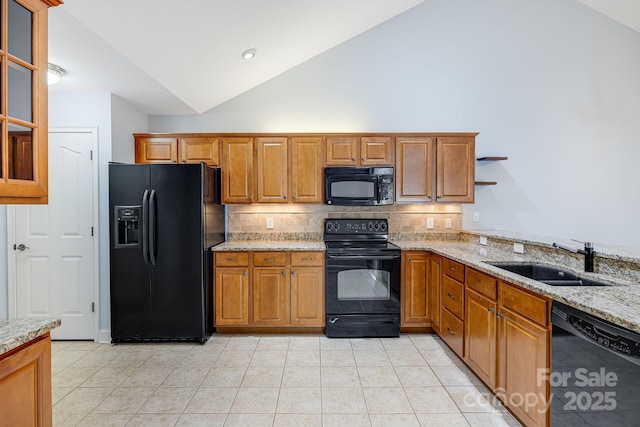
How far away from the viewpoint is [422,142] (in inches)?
138

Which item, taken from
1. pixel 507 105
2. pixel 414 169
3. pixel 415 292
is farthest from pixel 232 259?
pixel 507 105

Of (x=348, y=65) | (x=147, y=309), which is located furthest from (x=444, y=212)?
(x=147, y=309)

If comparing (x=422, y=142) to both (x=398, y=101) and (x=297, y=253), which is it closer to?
(x=398, y=101)

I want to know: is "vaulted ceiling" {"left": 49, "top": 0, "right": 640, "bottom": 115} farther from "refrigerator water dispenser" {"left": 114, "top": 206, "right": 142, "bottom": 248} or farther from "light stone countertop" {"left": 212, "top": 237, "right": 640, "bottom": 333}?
"light stone countertop" {"left": 212, "top": 237, "right": 640, "bottom": 333}

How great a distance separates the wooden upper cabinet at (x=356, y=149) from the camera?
3.50 m

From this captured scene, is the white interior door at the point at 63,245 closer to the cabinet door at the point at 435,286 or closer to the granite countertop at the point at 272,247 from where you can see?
the granite countertop at the point at 272,247

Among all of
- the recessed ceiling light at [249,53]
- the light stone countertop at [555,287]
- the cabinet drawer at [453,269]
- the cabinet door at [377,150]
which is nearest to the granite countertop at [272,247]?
the light stone countertop at [555,287]

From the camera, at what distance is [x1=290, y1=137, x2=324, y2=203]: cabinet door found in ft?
11.5

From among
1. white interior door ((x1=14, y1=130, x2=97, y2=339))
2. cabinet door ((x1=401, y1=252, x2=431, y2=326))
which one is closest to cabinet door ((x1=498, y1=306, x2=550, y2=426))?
cabinet door ((x1=401, y1=252, x2=431, y2=326))

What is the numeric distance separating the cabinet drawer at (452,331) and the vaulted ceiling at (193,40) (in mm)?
2993

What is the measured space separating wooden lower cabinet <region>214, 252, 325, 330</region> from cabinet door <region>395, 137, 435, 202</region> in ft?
3.96

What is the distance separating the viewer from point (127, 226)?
3049 mm

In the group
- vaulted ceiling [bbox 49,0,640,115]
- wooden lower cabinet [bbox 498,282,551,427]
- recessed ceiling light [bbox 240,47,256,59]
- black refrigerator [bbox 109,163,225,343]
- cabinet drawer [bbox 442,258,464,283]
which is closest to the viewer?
wooden lower cabinet [bbox 498,282,551,427]

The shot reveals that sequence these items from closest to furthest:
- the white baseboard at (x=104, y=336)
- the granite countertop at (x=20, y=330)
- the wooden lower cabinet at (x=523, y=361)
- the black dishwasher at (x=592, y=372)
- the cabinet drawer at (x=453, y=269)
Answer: the granite countertop at (x=20, y=330), the black dishwasher at (x=592, y=372), the wooden lower cabinet at (x=523, y=361), the cabinet drawer at (x=453, y=269), the white baseboard at (x=104, y=336)
